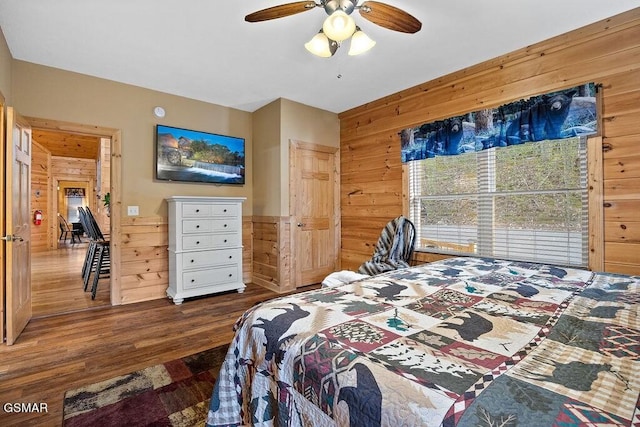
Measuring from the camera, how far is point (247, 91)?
12.4 ft

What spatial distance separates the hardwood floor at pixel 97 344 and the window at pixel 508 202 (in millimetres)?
2474

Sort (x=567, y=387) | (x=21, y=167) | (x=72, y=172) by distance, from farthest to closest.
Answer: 1. (x=72, y=172)
2. (x=21, y=167)
3. (x=567, y=387)

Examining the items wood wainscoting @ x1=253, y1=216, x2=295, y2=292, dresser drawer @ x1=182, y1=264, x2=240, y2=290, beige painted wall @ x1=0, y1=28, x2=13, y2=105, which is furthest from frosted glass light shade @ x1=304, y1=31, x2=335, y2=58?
dresser drawer @ x1=182, y1=264, x2=240, y2=290

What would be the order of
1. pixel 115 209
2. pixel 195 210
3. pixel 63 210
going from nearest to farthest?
pixel 115 209, pixel 195 210, pixel 63 210

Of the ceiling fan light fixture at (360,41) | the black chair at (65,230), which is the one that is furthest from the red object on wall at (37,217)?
the ceiling fan light fixture at (360,41)

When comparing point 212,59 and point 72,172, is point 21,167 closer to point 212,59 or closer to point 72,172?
point 212,59

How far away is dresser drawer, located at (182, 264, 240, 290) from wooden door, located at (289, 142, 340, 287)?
791mm

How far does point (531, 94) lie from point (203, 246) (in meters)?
3.84

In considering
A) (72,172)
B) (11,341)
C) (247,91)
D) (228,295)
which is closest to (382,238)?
(228,295)

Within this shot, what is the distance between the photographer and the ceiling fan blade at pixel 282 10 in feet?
6.12

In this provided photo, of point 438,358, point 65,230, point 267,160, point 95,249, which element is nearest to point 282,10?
point 438,358

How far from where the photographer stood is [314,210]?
172 inches

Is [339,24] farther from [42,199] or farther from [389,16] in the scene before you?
[42,199]

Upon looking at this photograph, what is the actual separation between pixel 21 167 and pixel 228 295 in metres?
2.41
